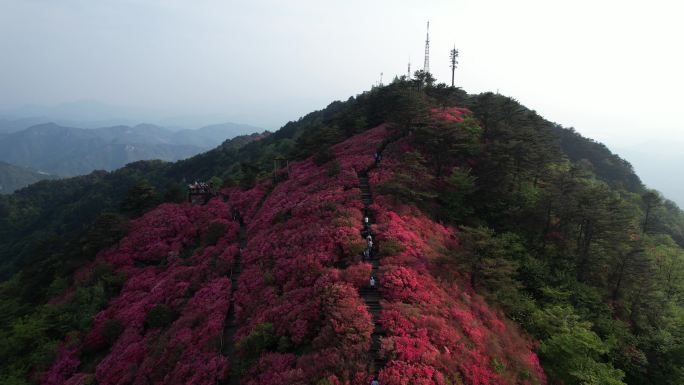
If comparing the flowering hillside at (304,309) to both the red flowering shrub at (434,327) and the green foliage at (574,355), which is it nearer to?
the red flowering shrub at (434,327)

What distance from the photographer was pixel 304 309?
17219 millimetres

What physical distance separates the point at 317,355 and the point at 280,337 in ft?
10.3

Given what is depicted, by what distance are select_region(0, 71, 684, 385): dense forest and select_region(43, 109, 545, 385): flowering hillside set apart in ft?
1.12

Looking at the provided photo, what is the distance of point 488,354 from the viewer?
16.3 m

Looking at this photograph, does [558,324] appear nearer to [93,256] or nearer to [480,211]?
[480,211]

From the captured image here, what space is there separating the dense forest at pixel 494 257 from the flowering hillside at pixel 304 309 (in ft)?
1.12

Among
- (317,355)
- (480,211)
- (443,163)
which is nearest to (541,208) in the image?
(480,211)

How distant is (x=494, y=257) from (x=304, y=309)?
12.2m

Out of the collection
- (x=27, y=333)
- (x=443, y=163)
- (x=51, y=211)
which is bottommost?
(x=51, y=211)

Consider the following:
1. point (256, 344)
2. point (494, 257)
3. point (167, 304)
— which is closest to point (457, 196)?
point (494, 257)

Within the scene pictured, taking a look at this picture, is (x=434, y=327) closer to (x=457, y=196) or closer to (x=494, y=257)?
(x=494, y=257)

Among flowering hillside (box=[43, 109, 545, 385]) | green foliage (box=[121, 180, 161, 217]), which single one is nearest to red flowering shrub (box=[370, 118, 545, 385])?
flowering hillside (box=[43, 109, 545, 385])

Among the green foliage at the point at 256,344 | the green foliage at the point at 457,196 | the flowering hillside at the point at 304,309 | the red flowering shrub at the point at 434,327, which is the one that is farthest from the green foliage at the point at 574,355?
the green foliage at the point at 256,344

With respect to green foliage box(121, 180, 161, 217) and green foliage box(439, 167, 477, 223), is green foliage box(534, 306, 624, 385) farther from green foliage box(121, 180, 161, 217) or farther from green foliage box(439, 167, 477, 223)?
green foliage box(121, 180, 161, 217)
